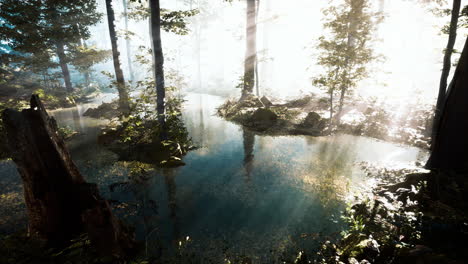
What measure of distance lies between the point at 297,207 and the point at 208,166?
4128mm

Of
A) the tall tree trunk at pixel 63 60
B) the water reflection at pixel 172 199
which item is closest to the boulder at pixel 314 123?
the water reflection at pixel 172 199

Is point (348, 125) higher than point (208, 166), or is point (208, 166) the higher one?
point (348, 125)

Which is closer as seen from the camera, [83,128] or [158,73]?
[158,73]

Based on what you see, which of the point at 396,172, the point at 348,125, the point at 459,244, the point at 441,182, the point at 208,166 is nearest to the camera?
the point at 459,244

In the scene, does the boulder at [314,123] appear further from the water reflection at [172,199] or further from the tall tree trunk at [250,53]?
the water reflection at [172,199]

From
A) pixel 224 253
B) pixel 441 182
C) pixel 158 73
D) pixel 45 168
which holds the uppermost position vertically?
pixel 158 73

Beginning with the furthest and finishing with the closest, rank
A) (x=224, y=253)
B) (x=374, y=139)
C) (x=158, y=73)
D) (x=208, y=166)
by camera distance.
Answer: (x=374, y=139), (x=158, y=73), (x=208, y=166), (x=224, y=253)

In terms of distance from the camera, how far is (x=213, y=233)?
5027mm

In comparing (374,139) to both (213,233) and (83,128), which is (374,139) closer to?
(213,233)

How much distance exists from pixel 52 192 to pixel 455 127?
9.90m

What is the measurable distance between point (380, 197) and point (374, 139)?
25.1ft

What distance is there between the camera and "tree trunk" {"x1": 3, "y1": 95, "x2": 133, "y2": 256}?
371 centimetres

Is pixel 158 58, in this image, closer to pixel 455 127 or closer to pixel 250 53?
pixel 455 127

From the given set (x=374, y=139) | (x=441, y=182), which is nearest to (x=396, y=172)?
(x=441, y=182)
